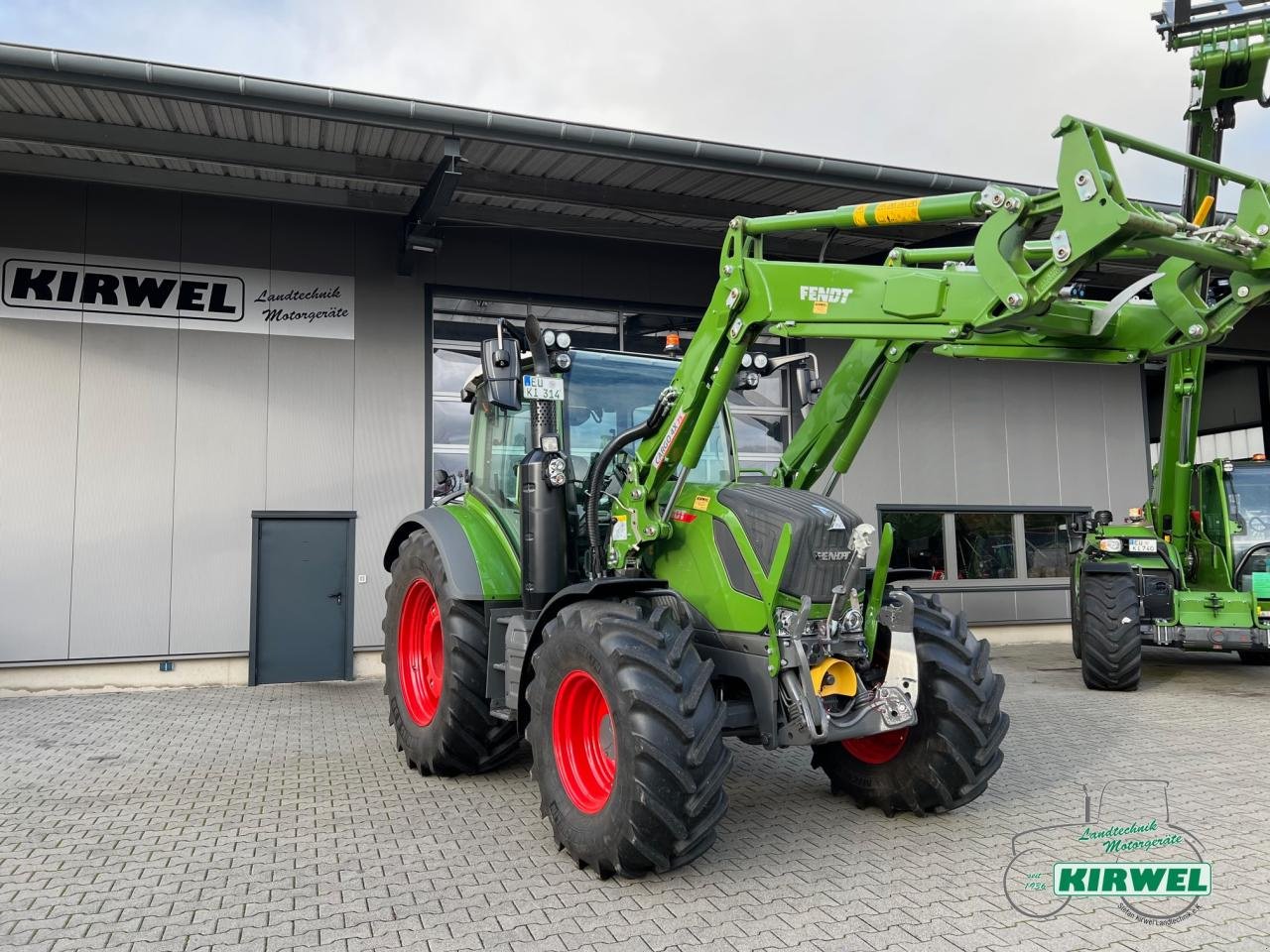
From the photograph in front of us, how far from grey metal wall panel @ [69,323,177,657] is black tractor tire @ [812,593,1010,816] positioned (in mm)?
7470

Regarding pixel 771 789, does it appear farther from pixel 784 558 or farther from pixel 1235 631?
pixel 1235 631

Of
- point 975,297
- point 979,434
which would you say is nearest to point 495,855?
point 975,297

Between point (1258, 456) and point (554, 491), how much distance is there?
914 centimetres

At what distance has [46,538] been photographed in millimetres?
8773

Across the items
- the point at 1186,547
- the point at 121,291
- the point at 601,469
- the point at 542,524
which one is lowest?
the point at 1186,547

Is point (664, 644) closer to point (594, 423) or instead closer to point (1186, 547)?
point (594, 423)

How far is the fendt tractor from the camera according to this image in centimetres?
354

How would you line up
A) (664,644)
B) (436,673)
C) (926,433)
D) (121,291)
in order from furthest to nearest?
(926,433)
(121,291)
(436,673)
(664,644)

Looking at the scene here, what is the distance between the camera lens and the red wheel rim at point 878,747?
459 cm

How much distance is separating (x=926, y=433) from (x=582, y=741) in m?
9.45

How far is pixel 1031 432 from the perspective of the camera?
13.1m

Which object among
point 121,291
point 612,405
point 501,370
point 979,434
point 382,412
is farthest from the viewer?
point 979,434

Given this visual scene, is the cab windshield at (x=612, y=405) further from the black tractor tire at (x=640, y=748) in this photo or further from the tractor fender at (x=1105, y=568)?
the tractor fender at (x=1105, y=568)

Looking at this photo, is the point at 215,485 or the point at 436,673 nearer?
the point at 436,673
